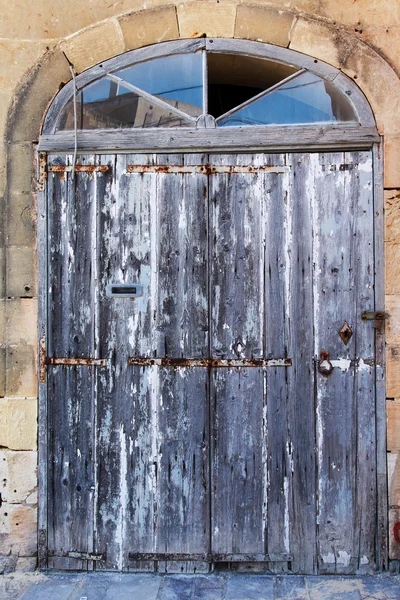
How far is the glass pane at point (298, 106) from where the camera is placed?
317 cm

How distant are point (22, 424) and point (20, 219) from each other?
47.2 inches

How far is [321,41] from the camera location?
315 centimetres

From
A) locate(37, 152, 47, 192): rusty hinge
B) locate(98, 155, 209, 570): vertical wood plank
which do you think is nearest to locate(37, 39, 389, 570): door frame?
locate(37, 152, 47, 192): rusty hinge

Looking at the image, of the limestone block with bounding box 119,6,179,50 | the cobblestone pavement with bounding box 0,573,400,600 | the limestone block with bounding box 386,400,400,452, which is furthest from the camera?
the limestone block with bounding box 119,6,179,50

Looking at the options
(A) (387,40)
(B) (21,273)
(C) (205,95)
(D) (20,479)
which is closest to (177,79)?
(C) (205,95)

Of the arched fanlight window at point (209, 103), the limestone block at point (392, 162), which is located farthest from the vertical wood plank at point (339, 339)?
the arched fanlight window at point (209, 103)

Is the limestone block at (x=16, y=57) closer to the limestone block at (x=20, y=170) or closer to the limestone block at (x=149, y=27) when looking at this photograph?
the limestone block at (x=20, y=170)

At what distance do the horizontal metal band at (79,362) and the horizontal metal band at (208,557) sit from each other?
1.11 metres

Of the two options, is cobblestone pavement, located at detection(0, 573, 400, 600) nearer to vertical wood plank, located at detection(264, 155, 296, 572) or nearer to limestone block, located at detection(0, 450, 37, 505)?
vertical wood plank, located at detection(264, 155, 296, 572)

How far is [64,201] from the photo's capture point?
324cm

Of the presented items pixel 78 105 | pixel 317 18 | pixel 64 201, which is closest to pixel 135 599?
pixel 64 201

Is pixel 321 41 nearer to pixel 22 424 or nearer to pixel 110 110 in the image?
pixel 110 110

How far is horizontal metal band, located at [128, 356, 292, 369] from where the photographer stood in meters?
3.17

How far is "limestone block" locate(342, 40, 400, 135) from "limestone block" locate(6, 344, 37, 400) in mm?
2404
